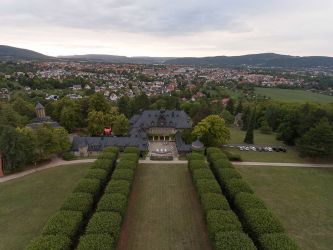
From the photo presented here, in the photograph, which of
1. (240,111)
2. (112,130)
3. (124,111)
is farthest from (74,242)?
(240,111)

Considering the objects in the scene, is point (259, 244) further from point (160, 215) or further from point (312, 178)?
point (312, 178)

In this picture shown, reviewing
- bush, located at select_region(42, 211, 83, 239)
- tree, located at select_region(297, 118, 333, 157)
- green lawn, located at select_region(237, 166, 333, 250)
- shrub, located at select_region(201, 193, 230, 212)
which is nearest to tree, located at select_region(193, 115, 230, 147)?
green lawn, located at select_region(237, 166, 333, 250)

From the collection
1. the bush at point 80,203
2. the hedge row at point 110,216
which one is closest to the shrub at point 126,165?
the hedge row at point 110,216

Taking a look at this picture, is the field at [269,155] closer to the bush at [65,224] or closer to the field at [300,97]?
the bush at [65,224]

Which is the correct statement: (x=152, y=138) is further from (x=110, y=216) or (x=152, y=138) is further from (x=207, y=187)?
(x=110, y=216)

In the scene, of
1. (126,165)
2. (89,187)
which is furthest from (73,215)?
(126,165)
